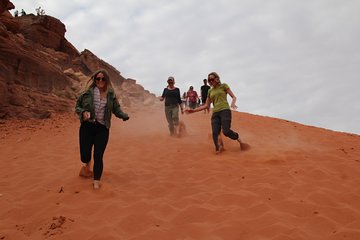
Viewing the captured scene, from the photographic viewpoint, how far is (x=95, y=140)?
5047 mm

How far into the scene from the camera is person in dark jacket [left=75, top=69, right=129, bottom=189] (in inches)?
196

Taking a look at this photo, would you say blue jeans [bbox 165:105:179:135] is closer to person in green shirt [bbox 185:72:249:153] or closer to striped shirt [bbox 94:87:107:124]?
person in green shirt [bbox 185:72:249:153]

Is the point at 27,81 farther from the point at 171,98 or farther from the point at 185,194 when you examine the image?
the point at 185,194

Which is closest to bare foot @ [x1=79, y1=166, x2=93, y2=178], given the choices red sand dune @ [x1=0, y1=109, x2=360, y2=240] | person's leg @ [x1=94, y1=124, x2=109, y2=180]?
red sand dune @ [x1=0, y1=109, x2=360, y2=240]

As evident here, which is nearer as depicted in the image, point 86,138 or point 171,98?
point 86,138

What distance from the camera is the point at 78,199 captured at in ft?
14.8

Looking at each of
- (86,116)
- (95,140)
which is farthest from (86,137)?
(86,116)

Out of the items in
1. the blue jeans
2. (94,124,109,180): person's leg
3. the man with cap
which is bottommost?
(94,124,109,180): person's leg

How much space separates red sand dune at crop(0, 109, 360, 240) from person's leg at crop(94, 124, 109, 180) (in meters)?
0.24

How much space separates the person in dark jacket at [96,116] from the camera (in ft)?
16.3

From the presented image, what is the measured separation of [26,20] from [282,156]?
23494mm

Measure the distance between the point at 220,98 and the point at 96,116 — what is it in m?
3.09

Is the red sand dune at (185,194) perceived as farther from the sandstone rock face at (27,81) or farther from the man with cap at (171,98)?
the sandstone rock face at (27,81)

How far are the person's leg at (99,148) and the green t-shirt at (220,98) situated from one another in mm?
2939
